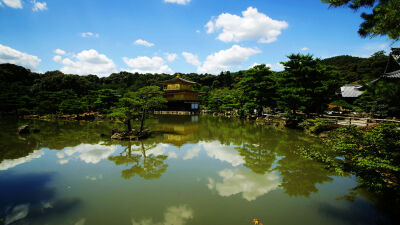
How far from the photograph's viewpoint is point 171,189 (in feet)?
16.2

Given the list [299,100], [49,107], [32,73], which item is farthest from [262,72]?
[32,73]

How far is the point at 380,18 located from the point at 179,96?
29.1 meters

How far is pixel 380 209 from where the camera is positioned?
4.03 metres

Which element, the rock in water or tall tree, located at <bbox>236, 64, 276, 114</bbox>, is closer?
the rock in water

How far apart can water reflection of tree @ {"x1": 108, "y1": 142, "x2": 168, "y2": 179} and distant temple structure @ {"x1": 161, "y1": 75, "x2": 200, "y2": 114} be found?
75.6 feet

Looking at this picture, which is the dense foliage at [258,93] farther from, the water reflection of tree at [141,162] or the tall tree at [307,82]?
the water reflection of tree at [141,162]

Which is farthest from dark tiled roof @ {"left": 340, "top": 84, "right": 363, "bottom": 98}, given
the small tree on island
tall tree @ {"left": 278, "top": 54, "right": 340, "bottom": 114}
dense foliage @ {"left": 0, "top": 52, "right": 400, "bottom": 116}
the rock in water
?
the rock in water

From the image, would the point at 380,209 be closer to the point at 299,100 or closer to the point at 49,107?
the point at 299,100

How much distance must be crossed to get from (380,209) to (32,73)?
49860 millimetres

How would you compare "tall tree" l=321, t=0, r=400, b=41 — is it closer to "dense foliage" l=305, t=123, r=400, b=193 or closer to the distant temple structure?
"dense foliage" l=305, t=123, r=400, b=193

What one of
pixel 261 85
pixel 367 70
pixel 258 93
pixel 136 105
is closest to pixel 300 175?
pixel 136 105

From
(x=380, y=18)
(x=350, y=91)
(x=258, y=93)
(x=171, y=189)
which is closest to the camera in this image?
(x=380, y=18)

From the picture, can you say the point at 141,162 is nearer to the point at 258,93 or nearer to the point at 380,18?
the point at 380,18

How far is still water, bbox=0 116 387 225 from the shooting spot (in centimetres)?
376
